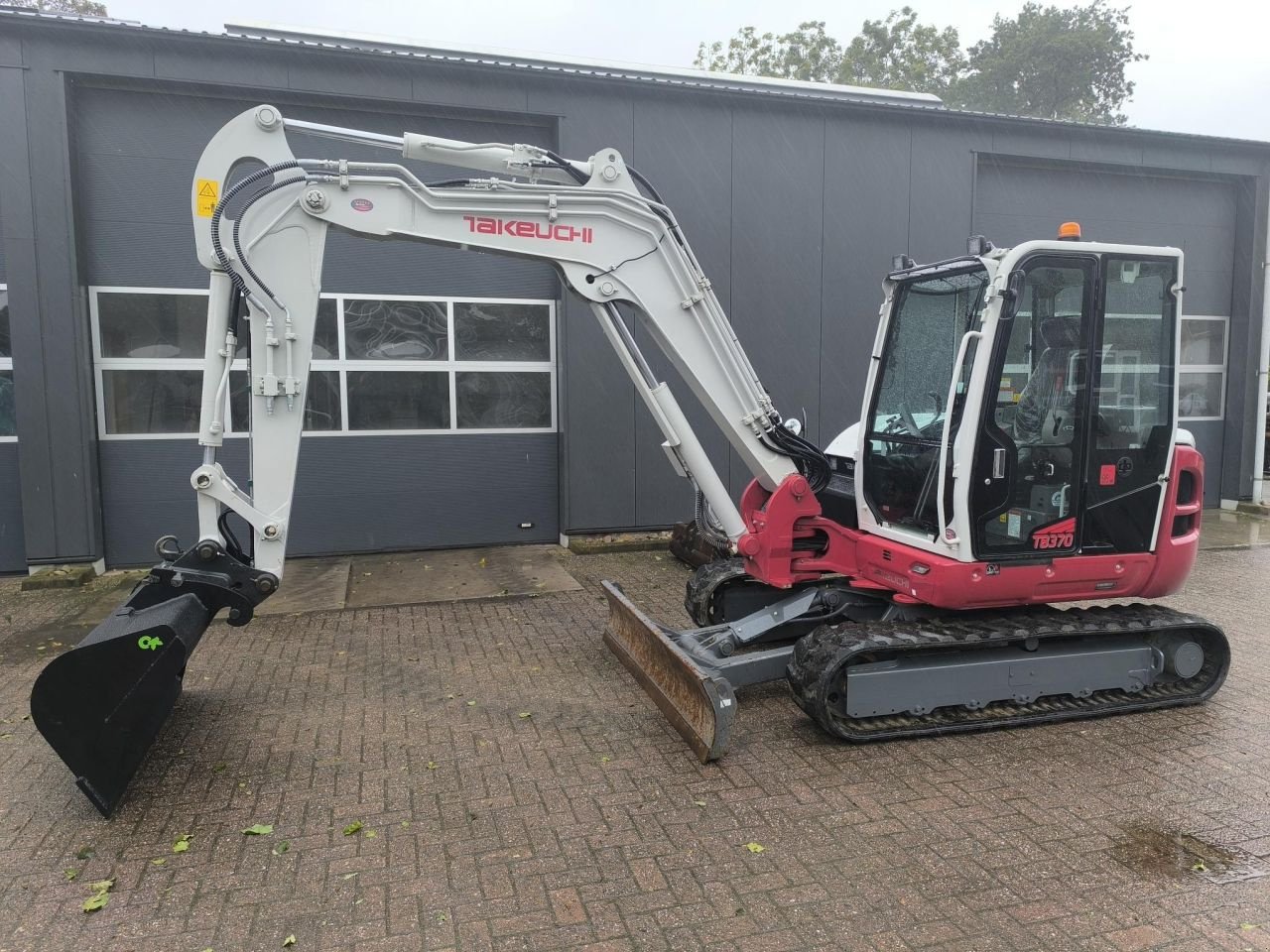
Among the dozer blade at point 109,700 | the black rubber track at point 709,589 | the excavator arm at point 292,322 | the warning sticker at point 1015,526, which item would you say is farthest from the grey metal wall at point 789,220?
the dozer blade at point 109,700

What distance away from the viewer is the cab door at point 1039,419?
4586mm

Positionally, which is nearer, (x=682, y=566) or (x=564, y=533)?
(x=682, y=566)

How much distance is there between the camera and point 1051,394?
471 centimetres

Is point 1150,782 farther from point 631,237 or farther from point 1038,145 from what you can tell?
point 1038,145

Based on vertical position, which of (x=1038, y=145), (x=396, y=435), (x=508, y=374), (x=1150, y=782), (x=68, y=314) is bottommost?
(x=1150, y=782)

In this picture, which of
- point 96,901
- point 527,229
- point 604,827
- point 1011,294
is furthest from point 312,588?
point 1011,294

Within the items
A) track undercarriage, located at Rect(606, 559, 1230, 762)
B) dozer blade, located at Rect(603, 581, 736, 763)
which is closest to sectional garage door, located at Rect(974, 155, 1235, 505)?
track undercarriage, located at Rect(606, 559, 1230, 762)

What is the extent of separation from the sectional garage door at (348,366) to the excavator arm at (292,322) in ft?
14.7

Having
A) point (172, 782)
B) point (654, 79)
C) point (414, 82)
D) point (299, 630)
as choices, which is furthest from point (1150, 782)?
point (414, 82)

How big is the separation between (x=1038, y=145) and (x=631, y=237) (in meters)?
8.49

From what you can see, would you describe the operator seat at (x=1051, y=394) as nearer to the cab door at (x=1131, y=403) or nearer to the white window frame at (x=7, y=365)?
the cab door at (x=1131, y=403)

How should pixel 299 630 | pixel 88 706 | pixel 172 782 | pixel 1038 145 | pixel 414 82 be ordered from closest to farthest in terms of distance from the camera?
pixel 88 706 → pixel 172 782 → pixel 299 630 → pixel 414 82 → pixel 1038 145

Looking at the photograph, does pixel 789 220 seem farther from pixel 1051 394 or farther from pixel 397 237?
pixel 397 237

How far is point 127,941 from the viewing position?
2.97 meters
